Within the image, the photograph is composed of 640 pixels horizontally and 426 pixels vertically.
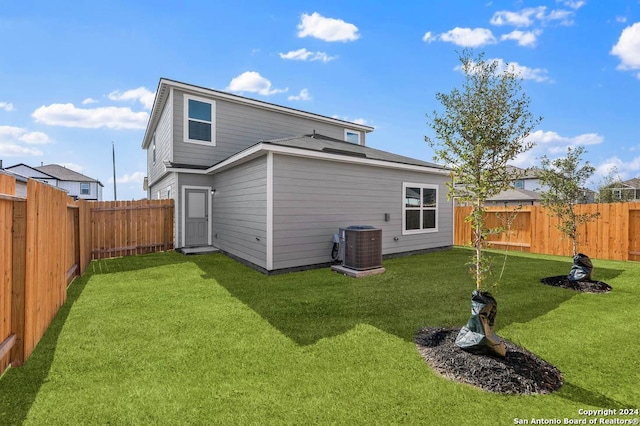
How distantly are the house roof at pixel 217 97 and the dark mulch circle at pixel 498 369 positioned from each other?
416 inches

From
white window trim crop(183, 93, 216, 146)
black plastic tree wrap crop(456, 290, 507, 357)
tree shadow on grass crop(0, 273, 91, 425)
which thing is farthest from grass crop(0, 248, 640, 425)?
white window trim crop(183, 93, 216, 146)

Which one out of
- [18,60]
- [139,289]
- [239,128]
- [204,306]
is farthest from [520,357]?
[18,60]

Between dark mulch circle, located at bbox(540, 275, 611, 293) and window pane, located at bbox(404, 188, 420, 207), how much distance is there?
431 cm

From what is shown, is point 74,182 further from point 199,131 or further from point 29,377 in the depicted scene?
point 29,377

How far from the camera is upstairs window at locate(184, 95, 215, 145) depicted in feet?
33.9

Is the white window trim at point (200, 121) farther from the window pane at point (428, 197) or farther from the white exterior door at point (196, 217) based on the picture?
the window pane at point (428, 197)

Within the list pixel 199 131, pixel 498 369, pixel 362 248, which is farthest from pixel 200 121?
pixel 498 369

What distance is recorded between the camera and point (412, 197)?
9.91 meters

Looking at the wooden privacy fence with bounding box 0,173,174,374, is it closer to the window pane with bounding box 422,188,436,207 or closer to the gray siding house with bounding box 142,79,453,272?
the gray siding house with bounding box 142,79,453,272

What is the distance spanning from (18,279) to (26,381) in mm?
1014

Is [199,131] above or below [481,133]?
above

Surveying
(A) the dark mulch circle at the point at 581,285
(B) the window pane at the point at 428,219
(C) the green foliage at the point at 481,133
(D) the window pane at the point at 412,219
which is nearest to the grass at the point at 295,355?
(A) the dark mulch circle at the point at 581,285

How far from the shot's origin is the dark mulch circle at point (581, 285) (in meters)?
5.66

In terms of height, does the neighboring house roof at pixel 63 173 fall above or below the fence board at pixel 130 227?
above
